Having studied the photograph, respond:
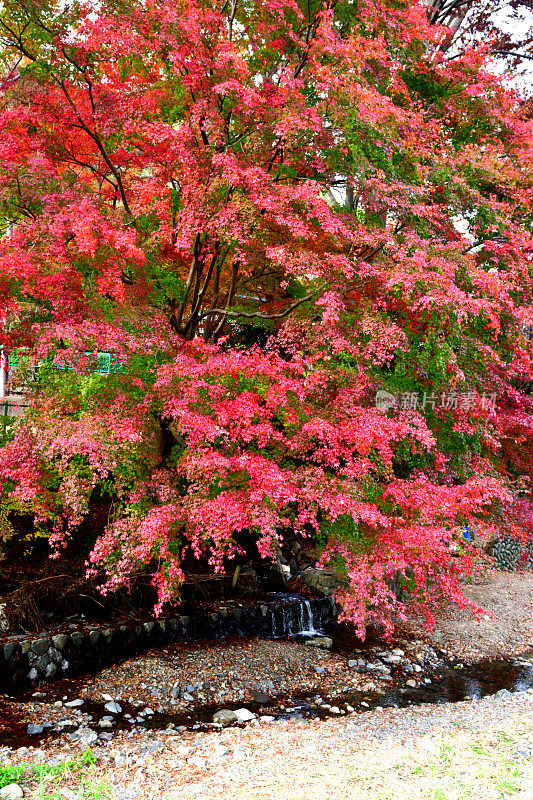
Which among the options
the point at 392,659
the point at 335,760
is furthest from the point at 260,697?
the point at 392,659

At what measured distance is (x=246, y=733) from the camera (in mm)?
5617

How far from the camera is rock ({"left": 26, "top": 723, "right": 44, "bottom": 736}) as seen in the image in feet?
17.9

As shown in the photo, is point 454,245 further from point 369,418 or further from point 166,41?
point 166,41

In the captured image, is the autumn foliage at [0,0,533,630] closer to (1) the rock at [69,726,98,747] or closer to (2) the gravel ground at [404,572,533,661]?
(1) the rock at [69,726,98,747]

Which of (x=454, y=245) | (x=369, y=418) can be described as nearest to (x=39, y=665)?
(x=369, y=418)

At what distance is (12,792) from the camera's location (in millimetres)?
4074

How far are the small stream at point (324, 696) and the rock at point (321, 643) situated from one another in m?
0.14

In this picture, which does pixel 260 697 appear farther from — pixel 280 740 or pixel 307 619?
pixel 307 619

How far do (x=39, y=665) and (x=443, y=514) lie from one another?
5125 millimetres

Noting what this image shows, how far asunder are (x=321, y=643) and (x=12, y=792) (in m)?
5.26

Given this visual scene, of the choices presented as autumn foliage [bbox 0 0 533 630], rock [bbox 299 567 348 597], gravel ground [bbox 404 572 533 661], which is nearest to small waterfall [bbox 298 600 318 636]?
rock [bbox 299 567 348 597]

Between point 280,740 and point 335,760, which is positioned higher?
point 335,760

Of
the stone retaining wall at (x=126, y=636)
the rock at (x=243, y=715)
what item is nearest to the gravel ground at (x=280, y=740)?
the rock at (x=243, y=715)

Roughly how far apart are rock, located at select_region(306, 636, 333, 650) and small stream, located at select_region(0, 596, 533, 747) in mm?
140
